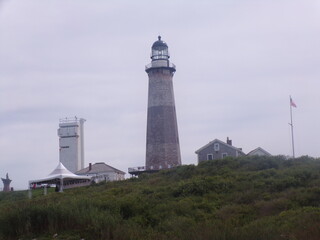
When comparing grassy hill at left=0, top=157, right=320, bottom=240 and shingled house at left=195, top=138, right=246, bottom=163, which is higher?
shingled house at left=195, top=138, right=246, bottom=163

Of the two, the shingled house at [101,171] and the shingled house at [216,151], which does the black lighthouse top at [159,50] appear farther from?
the shingled house at [101,171]

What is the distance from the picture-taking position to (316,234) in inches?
462

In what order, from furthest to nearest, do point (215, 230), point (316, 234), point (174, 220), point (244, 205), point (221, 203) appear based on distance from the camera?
point (221, 203)
point (244, 205)
point (174, 220)
point (215, 230)
point (316, 234)

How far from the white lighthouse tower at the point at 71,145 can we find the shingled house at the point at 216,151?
15.7m

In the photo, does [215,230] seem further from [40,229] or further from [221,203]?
[221,203]

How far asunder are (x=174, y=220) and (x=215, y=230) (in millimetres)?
3442

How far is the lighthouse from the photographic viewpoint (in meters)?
45.1

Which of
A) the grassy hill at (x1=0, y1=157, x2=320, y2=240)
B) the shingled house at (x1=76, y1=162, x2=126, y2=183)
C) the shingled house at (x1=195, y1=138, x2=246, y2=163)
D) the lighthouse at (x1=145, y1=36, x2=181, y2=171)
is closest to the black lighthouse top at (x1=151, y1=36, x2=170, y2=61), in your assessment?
the lighthouse at (x1=145, y1=36, x2=181, y2=171)

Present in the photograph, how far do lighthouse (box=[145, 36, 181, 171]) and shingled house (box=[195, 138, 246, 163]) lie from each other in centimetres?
263

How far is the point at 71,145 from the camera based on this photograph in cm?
5444

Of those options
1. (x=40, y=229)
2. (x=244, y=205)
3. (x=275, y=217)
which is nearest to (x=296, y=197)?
(x=244, y=205)

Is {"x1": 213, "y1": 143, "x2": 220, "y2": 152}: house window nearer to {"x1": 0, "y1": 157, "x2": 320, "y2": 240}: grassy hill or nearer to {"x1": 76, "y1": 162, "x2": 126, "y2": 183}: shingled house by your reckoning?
{"x1": 76, "y1": 162, "x2": 126, "y2": 183}: shingled house

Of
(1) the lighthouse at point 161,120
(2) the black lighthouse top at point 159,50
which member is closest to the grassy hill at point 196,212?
(1) the lighthouse at point 161,120

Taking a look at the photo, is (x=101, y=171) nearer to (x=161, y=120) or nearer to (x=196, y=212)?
(x=161, y=120)
